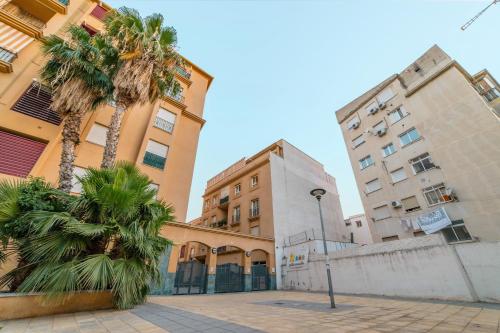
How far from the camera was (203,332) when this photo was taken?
3.92m

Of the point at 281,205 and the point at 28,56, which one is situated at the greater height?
the point at 28,56

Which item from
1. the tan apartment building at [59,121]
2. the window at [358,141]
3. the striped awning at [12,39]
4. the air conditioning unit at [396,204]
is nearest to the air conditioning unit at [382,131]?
the window at [358,141]

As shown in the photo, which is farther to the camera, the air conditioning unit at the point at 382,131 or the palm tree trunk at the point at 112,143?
the air conditioning unit at the point at 382,131

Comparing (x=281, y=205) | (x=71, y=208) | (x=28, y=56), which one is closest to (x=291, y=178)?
(x=281, y=205)

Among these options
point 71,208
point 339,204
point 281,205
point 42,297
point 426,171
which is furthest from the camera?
point 339,204

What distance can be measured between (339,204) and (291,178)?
985cm

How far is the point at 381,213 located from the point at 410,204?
2372mm

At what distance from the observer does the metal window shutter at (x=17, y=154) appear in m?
9.08

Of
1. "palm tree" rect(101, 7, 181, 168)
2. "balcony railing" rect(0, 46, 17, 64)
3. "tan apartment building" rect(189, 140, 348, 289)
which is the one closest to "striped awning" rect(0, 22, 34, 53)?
"balcony railing" rect(0, 46, 17, 64)

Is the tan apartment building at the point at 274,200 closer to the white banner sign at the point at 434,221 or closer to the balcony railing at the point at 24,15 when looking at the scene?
the white banner sign at the point at 434,221

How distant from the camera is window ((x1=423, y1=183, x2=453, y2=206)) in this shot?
14293 mm

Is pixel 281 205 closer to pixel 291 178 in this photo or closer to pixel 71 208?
pixel 291 178

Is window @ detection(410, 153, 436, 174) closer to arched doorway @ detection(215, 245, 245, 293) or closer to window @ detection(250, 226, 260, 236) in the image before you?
window @ detection(250, 226, 260, 236)

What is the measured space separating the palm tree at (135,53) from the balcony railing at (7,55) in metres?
5.45
